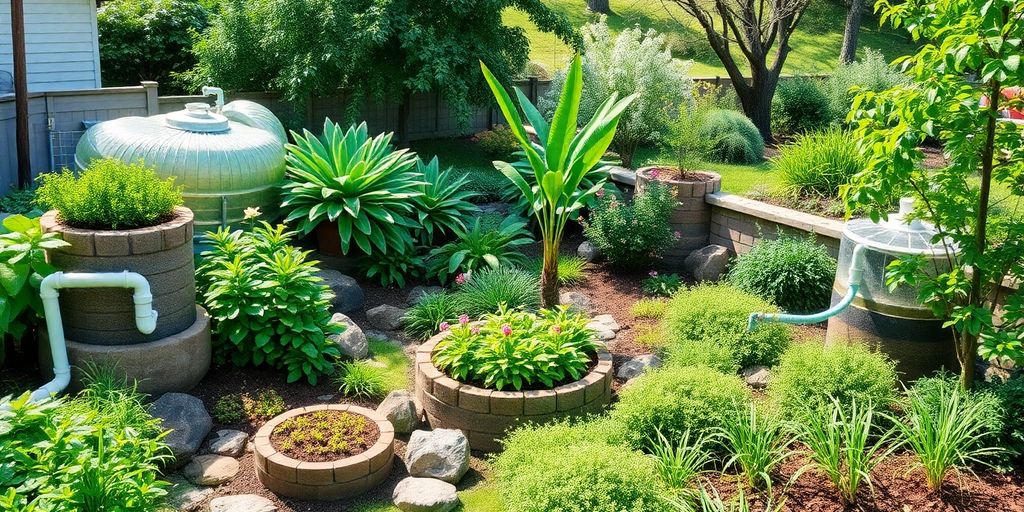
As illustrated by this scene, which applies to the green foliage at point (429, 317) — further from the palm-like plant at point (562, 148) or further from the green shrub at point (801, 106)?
the green shrub at point (801, 106)

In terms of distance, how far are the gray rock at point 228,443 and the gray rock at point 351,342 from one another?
4.09 ft

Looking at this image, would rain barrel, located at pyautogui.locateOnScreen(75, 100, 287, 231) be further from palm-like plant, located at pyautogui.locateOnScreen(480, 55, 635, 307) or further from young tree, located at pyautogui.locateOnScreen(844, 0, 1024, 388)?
young tree, located at pyautogui.locateOnScreen(844, 0, 1024, 388)

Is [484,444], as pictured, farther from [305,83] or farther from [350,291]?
[305,83]

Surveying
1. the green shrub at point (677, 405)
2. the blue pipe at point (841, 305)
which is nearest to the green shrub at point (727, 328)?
the blue pipe at point (841, 305)

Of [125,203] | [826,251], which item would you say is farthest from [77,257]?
[826,251]

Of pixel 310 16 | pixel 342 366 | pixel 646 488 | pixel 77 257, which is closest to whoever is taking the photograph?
pixel 646 488

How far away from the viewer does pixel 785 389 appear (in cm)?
529

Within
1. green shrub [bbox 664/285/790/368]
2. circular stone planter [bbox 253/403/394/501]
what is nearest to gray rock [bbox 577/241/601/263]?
green shrub [bbox 664/285/790/368]

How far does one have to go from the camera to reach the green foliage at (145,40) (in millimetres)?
15008

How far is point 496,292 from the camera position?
7.54 m

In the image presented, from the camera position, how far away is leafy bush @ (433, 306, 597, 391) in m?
5.57

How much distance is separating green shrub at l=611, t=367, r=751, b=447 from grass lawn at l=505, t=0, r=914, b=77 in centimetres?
1894

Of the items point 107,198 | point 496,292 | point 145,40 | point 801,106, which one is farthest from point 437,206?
point 801,106

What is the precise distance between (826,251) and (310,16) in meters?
7.43
